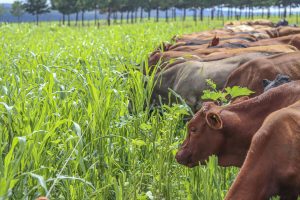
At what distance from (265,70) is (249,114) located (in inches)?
78.9

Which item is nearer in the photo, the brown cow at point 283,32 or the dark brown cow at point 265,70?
the dark brown cow at point 265,70

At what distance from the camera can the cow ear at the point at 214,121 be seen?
3.56m

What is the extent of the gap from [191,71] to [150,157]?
2.92 meters

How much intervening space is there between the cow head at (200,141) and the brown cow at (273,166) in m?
0.77

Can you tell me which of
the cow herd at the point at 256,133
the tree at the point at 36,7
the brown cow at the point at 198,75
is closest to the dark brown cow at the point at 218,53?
the brown cow at the point at 198,75

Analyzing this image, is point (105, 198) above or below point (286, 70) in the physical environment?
below

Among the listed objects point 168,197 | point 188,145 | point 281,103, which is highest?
point 281,103

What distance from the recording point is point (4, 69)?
6102mm

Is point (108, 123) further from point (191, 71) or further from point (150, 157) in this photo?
point (191, 71)

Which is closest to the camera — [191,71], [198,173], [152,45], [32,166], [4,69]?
[32,166]

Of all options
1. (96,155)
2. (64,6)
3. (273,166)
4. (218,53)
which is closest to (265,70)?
(218,53)

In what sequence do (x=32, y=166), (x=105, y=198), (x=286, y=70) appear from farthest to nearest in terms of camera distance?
(x=286, y=70)
(x=105, y=198)
(x=32, y=166)

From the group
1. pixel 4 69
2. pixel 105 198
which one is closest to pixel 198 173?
pixel 105 198

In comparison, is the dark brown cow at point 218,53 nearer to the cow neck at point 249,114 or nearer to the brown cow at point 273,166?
the cow neck at point 249,114
